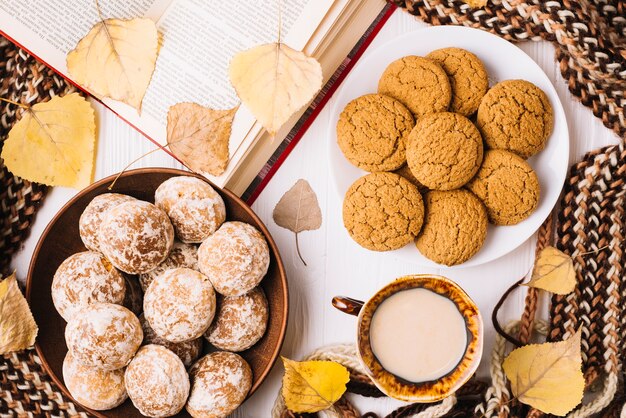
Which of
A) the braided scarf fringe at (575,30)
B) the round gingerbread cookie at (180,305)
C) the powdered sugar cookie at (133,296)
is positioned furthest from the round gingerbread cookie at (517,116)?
the powdered sugar cookie at (133,296)

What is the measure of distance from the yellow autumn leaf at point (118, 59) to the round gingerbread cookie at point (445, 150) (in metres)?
0.43

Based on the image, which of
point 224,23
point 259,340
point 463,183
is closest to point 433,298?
point 463,183

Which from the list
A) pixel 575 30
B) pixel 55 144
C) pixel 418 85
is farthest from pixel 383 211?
pixel 55 144

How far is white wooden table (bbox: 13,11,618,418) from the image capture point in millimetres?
1133

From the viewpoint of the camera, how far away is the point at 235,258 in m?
0.99

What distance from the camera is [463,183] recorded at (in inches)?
40.7

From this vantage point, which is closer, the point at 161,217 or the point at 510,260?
the point at 161,217

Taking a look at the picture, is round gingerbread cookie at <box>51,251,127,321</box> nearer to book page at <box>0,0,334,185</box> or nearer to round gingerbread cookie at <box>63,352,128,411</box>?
round gingerbread cookie at <box>63,352,128,411</box>

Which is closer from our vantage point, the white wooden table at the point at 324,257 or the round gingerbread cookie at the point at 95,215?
the round gingerbread cookie at the point at 95,215

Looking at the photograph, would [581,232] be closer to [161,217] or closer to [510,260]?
[510,260]

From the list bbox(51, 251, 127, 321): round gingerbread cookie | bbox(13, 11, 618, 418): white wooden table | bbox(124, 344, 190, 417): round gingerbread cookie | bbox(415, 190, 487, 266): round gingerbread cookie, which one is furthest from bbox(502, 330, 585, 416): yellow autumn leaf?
bbox(51, 251, 127, 321): round gingerbread cookie

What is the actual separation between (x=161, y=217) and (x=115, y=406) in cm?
30

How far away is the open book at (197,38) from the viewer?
1.08 metres

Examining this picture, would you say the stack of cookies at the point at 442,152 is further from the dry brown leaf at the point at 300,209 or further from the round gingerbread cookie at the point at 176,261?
the round gingerbread cookie at the point at 176,261
